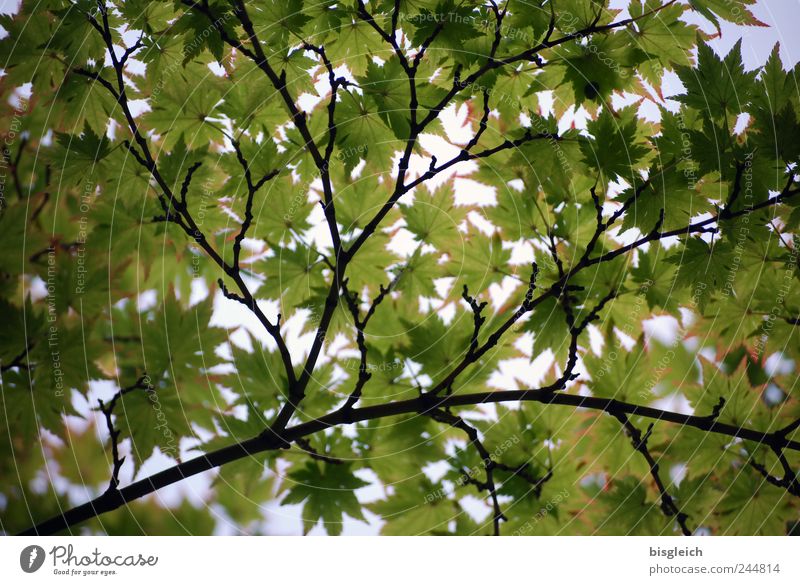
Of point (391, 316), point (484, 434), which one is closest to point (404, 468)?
point (484, 434)

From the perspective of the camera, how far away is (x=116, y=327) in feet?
3.19

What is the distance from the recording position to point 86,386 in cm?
77

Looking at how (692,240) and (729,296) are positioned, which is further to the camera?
(729,296)

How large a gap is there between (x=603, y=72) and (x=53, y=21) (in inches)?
30.7

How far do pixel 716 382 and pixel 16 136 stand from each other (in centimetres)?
123

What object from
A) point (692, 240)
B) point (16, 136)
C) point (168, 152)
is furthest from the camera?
point (16, 136)

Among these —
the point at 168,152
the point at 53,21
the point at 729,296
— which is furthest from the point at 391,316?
the point at 53,21

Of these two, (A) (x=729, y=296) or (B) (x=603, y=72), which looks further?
(A) (x=729, y=296)

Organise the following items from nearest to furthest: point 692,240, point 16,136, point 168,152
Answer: point 692,240 < point 168,152 < point 16,136

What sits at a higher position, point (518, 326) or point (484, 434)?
point (518, 326)

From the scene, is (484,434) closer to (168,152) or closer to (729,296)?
(729,296)
